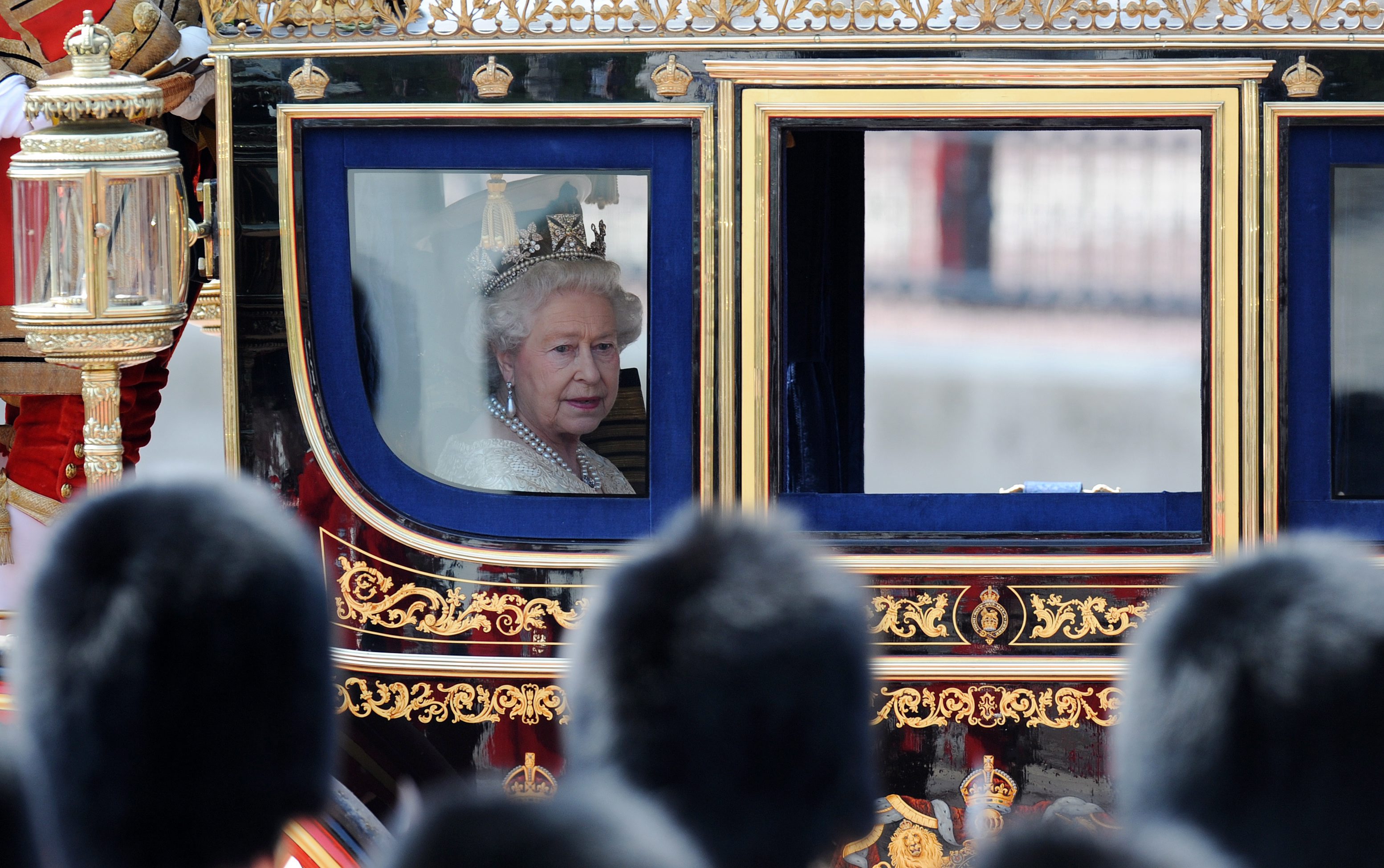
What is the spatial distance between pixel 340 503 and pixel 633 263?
610 mm

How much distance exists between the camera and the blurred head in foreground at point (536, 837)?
43.3 inches

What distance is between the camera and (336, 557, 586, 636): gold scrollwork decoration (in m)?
2.69

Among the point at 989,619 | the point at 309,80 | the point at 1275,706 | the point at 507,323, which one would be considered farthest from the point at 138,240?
the point at 1275,706

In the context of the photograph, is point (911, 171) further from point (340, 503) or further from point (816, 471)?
point (340, 503)

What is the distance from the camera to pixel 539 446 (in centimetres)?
276

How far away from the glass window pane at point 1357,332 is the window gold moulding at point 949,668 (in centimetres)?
48

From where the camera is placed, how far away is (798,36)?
2.63 meters

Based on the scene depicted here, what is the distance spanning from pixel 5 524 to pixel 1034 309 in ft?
6.69

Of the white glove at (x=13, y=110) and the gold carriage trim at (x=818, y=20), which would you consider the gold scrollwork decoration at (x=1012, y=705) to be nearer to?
the gold carriage trim at (x=818, y=20)

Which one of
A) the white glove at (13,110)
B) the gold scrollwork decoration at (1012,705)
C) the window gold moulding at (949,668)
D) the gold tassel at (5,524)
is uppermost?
the white glove at (13,110)

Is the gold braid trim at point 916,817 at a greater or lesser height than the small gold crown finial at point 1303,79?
lesser

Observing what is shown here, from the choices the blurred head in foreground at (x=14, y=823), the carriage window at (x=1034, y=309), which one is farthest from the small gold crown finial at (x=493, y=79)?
the blurred head in foreground at (x=14, y=823)

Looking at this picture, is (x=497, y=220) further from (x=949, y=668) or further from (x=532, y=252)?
Result: (x=949, y=668)

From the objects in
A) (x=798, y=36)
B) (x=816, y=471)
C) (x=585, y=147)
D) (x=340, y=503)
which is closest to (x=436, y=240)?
(x=585, y=147)
